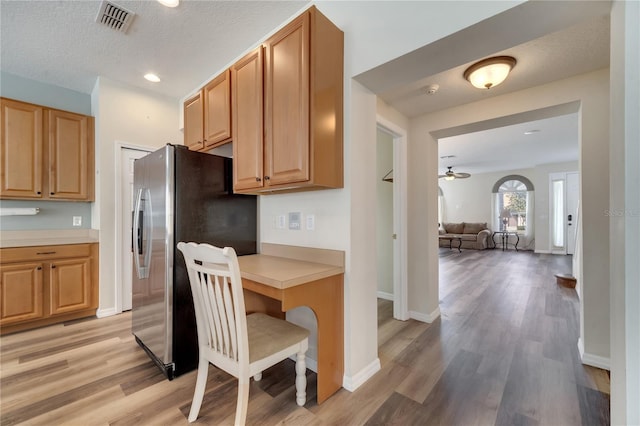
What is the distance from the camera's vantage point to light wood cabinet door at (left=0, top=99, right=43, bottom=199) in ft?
8.77

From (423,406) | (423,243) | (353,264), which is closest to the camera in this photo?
(423,406)

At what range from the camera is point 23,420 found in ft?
4.95

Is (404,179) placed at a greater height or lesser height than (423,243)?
greater

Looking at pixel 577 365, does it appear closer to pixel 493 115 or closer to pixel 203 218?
pixel 493 115

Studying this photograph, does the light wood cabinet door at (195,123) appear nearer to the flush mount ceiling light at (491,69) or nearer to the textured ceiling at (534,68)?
the textured ceiling at (534,68)

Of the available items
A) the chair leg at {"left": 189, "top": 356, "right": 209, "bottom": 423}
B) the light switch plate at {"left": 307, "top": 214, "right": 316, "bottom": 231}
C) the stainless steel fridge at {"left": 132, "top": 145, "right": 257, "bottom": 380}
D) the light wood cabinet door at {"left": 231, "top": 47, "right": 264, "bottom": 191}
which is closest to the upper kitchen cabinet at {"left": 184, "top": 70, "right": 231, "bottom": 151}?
the light wood cabinet door at {"left": 231, "top": 47, "right": 264, "bottom": 191}

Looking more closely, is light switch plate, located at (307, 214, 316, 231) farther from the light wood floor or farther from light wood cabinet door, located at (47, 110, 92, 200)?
light wood cabinet door, located at (47, 110, 92, 200)

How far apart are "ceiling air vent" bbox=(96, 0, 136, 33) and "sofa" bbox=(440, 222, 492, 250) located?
29.7 ft

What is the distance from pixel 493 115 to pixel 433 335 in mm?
2210

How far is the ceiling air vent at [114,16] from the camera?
1963 mm

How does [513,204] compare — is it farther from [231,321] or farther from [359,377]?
[231,321]

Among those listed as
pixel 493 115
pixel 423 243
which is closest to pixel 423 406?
pixel 423 243

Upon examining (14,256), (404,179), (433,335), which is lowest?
(433,335)

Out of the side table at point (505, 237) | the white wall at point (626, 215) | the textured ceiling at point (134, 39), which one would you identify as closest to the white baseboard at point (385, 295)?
the white wall at point (626, 215)
